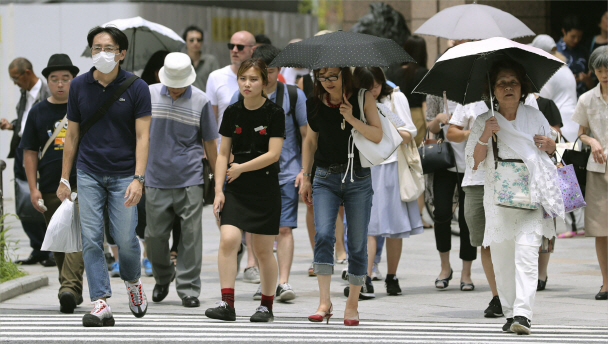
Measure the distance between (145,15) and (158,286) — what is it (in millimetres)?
9729

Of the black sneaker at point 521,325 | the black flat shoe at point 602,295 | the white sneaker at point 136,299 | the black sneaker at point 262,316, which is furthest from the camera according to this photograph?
the black flat shoe at point 602,295

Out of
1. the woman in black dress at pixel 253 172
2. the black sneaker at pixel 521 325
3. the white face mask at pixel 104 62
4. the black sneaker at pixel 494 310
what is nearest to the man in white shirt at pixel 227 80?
the woman in black dress at pixel 253 172

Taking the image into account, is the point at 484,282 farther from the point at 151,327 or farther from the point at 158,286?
the point at 151,327

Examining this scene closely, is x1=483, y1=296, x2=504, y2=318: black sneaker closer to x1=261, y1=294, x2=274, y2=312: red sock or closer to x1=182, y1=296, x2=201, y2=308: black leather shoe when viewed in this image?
x1=261, y1=294, x2=274, y2=312: red sock

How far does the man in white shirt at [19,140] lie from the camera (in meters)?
10.9

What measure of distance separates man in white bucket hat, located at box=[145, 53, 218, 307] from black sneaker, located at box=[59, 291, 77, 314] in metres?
0.88

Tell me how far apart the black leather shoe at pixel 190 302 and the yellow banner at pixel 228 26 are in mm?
11507

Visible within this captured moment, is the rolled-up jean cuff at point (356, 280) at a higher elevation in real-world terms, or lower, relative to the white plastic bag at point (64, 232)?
lower

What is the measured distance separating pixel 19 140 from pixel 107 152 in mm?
4583

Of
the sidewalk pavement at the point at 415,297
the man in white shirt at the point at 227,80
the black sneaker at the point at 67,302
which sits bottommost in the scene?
the sidewalk pavement at the point at 415,297

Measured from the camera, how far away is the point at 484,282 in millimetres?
9461

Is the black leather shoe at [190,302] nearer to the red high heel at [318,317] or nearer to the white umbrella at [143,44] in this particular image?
the red high heel at [318,317]

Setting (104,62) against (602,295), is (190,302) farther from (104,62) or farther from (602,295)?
(602,295)

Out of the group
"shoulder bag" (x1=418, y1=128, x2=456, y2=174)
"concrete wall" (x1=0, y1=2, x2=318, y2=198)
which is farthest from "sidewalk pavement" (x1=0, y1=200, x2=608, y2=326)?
"concrete wall" (x1=0, y1=2, x2=318, y2=198)
